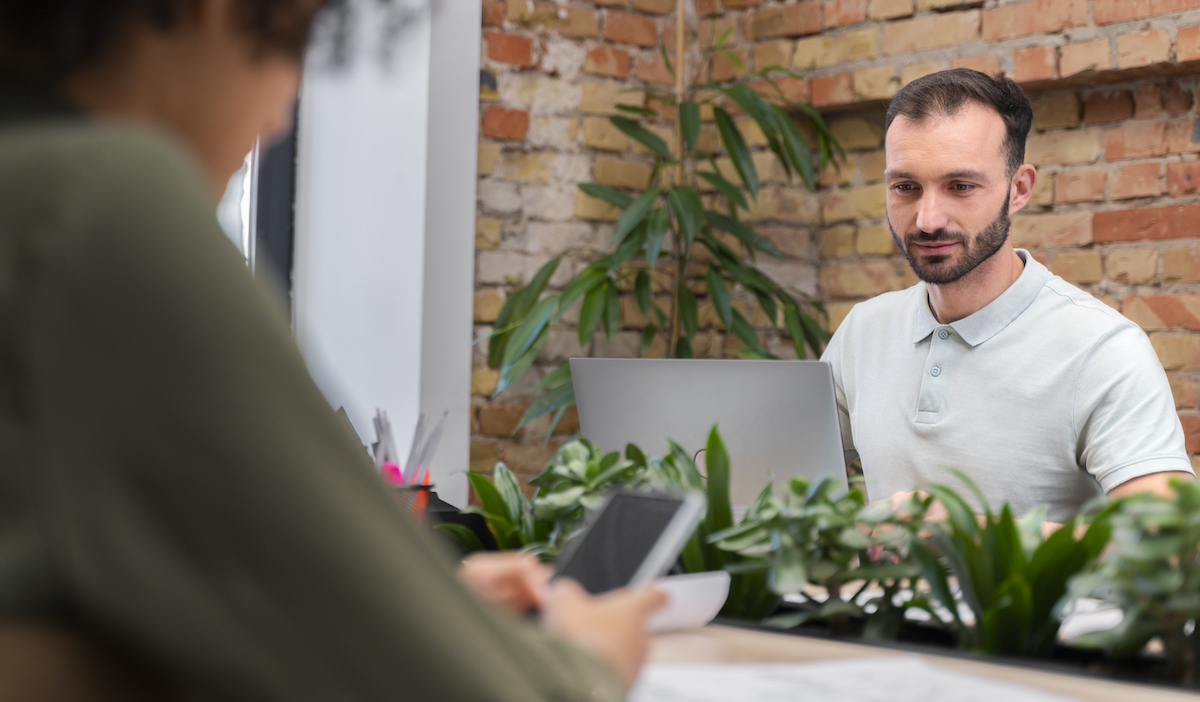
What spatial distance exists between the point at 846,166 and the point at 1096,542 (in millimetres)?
2183

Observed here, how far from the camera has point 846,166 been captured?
2.88 meters

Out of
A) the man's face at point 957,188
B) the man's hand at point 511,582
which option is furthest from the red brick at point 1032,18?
the man's hand at point 511,582

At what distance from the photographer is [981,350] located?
191 cm

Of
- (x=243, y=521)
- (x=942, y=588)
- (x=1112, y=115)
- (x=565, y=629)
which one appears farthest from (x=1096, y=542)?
(x=1112, y=115)

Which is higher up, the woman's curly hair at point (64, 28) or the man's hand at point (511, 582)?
the woman's curly hair at point (64, 28)

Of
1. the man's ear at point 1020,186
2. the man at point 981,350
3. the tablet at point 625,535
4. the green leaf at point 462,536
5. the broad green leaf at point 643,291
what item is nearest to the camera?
the tablet at point 625,535

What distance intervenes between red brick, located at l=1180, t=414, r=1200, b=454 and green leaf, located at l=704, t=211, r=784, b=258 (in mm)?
995

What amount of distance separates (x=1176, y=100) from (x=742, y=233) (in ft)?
3.32

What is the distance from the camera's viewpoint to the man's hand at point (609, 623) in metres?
0.50

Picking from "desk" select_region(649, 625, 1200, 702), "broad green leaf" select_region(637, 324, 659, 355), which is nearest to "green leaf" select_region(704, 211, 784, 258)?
"broad green leaf" select_region(637, 324, 659, 355)

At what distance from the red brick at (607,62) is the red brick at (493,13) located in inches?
10.3

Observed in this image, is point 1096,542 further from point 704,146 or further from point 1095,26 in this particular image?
point 704,146

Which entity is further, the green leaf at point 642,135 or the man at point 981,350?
the green leaf at point 642,135

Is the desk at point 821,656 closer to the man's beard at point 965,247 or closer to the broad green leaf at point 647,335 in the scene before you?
the man's beard at point 965,247
